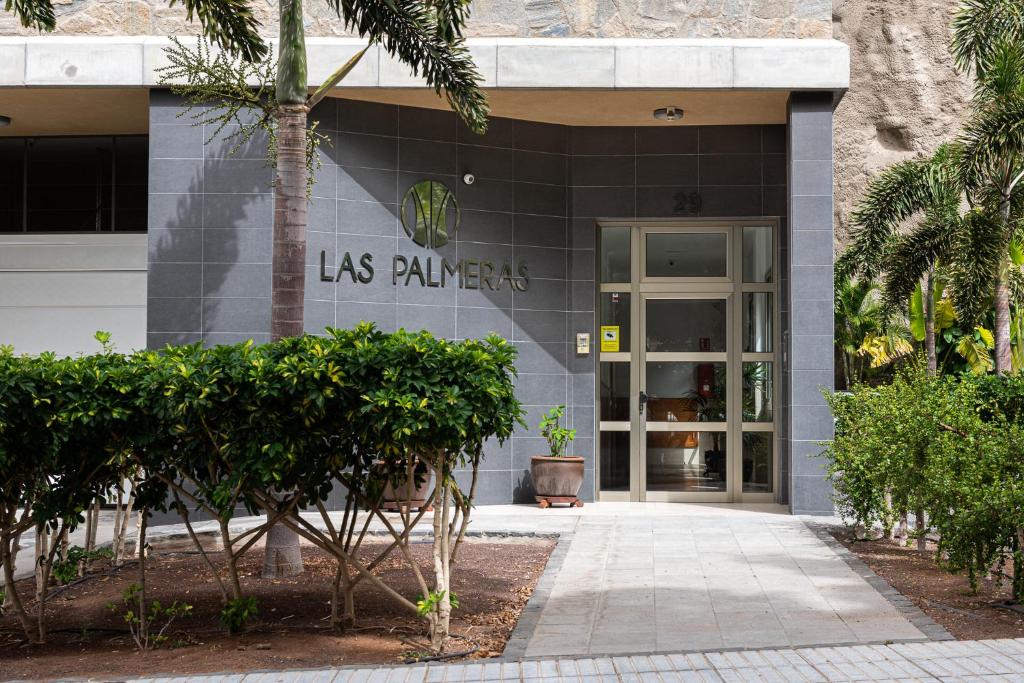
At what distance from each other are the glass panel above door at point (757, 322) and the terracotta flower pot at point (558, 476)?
281 cm

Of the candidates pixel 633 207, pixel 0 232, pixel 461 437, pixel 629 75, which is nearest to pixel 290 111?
pixel 461 437

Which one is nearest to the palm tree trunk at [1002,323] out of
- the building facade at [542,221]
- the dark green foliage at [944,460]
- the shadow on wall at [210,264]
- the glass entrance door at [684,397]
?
the building facade at [542,221]

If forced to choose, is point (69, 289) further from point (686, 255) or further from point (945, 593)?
point (945, 593)

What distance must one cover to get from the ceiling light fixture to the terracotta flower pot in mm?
4425

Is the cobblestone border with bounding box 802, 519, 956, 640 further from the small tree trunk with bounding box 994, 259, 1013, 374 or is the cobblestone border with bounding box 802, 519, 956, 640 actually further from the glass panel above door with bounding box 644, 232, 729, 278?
the small tree trunk with bounding box 994, 259, 1013, 374

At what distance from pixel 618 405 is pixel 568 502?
1.62 meters

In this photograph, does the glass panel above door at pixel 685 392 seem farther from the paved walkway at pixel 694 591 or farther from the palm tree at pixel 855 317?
the palm tree at pixel 855 317

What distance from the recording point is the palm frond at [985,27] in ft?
51.9

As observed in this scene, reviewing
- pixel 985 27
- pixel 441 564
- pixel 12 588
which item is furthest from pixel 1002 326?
pixel 12 588

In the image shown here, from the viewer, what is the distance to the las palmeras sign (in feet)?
44.1

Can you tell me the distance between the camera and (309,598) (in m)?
7.85

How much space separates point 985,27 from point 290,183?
37.8 ft

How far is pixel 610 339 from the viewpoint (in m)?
14.6

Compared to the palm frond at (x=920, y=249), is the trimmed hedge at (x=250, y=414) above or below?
below
